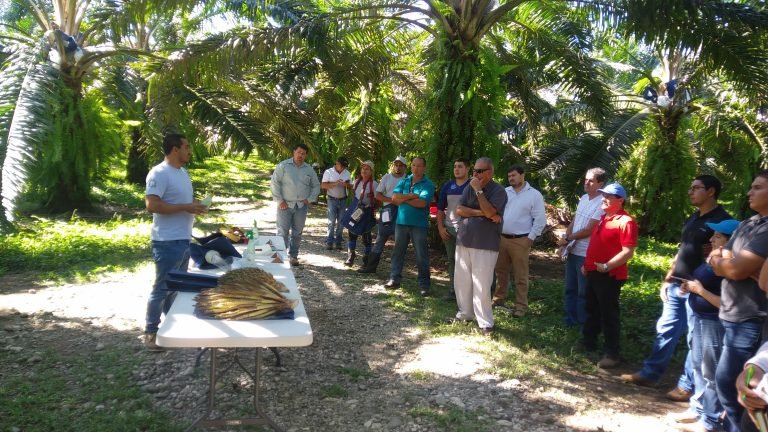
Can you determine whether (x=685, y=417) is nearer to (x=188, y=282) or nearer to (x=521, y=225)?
(x=521, y=225)

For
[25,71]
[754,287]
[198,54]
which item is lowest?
[754,287]

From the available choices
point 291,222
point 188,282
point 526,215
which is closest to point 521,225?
point 526,215

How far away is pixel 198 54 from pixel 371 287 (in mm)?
3850

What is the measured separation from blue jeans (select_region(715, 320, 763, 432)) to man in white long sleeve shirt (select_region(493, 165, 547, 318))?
326cm

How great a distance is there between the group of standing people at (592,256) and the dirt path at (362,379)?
44 centimetres

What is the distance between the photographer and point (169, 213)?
16.6ft

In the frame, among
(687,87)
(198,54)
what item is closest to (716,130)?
(687,87)

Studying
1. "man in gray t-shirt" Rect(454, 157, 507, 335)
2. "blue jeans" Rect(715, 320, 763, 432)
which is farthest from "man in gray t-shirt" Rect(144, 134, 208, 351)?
"blue jeans" Rect(715, 320, 763, 432)

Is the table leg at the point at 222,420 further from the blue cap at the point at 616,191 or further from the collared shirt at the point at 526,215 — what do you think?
the collared shirt at the point at 526,215

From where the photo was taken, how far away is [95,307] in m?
6.62

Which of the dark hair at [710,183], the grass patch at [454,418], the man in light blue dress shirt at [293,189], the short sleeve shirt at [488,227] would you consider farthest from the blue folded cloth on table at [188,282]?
the man in light blue dress shirt at [293,189]

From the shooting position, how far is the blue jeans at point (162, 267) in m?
5.10

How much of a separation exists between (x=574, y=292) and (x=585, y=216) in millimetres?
869

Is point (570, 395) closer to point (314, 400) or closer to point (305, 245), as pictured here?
point (314, 400)
